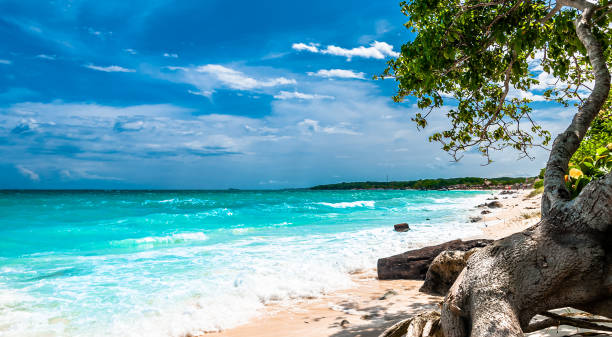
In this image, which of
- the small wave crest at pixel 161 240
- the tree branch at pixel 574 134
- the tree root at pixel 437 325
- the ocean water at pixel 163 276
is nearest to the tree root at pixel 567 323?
the tree root at pixel 437 325

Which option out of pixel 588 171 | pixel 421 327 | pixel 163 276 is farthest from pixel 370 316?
pixel 163 276

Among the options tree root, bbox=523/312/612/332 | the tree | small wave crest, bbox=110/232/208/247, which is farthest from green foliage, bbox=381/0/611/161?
small wave crest, bbox=110/232/208/247

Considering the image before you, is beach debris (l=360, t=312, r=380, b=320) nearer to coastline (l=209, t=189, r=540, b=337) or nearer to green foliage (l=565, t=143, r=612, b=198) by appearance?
coastline (l=209, t=189, r=540, b=337)

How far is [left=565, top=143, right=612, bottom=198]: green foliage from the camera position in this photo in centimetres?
382

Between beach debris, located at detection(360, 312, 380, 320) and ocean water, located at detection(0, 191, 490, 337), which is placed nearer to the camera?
beach debris, located at detection(360, 312, 380, 320)

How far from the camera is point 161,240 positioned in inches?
688

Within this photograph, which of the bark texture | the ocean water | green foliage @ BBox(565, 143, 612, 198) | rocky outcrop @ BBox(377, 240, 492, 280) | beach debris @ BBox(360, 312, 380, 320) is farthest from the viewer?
rocky outcrop @ BBox(377, 240, 492, 280)

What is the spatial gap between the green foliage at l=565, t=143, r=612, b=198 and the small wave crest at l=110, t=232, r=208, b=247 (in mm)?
16177

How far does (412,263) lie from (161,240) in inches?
520

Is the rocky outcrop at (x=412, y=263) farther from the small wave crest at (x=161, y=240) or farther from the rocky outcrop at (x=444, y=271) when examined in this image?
the small wave crest at (x=161, y=240)

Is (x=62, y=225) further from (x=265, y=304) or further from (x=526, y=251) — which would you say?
A: (x=526, y=251)

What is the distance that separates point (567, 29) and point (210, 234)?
17718mm

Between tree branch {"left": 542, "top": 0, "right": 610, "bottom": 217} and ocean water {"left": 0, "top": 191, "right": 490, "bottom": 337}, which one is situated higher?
tree branch {"left": 542, "top": 0, "right": 610, "bottom": 217}

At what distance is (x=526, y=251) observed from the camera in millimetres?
2633
